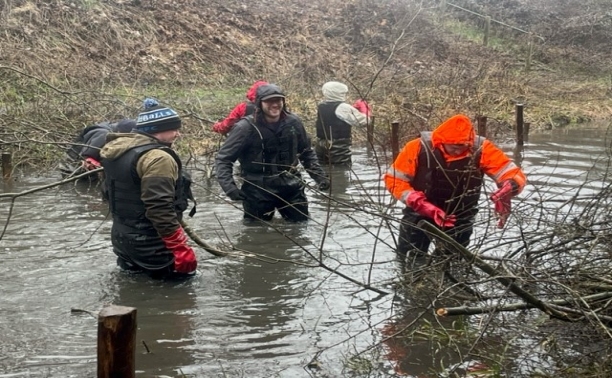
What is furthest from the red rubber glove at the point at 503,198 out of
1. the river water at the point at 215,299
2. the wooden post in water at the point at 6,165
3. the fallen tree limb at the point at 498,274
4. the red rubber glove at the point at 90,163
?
the wooden post in water at the point at 6,165

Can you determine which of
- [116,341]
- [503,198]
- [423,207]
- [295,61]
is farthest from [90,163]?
[295,61]

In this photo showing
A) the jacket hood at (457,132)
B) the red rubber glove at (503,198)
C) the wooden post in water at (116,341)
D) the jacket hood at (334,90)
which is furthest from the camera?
the jacket hood at (334,90)

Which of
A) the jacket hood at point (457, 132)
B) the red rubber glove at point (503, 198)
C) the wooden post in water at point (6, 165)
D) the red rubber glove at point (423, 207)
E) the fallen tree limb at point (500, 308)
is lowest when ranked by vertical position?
the wooden post in water at point (6, 165)

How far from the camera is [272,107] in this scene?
8.59 m

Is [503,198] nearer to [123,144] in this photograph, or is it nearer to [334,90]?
[123,144]

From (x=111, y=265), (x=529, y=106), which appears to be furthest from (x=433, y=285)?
(x=529, y=106)

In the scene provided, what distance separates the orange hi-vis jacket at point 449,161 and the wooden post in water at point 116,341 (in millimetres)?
3196

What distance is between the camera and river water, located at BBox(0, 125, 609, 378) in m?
5.69

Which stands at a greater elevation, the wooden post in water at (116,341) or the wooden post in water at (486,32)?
the wooden post in water at (486,32)

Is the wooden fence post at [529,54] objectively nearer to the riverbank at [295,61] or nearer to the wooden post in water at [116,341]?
the riverbank at [295,61]

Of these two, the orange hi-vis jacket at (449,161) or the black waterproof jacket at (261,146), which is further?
the black waterproof jacket at (261,146)

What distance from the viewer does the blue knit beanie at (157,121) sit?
266 inches

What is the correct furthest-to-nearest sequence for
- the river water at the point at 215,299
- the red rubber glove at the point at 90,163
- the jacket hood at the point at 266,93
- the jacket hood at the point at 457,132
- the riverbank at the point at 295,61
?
the riverbank at the point at 295,61 → the red rubber glove at the point at 90,163 → the jacket hood at the point at 266,93 → the jacket hood at the point at 457,132 → the river water at the point at 215,299

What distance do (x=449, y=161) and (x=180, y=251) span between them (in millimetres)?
2349
